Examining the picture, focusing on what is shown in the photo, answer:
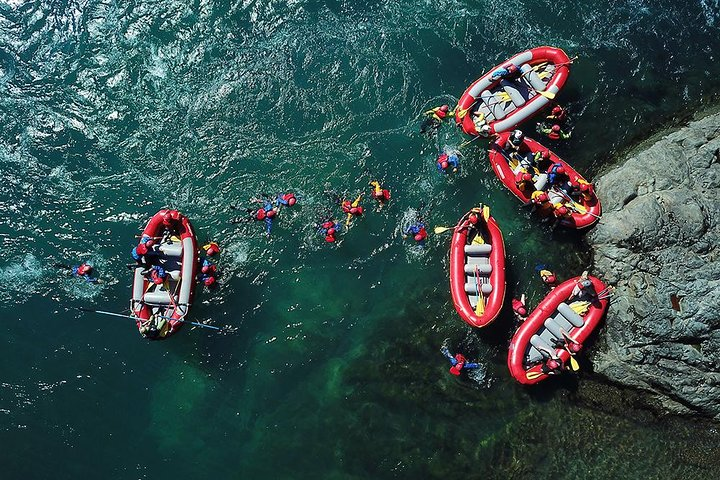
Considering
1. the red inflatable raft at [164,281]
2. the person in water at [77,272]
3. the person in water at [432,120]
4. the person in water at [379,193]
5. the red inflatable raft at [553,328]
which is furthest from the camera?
the person in water at [432,120]

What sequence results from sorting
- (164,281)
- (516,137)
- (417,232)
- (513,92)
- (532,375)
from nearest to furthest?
(164,281) → (532,375) → (516,137) → (417,232) → (513,92)

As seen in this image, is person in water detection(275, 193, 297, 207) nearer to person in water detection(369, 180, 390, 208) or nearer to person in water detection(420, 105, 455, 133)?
person in water detection(369, 180, 390, 208)

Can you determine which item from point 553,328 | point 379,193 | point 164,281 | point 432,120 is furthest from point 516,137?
point 164,281

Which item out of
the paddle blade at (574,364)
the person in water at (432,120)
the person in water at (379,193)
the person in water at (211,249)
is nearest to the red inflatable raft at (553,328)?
the paddle blade at (574,364)

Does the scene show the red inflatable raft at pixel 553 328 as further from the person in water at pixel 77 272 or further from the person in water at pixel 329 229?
the person in water at pixel 77 272

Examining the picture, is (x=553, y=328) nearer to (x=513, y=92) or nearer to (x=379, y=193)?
(x=379, y=193)

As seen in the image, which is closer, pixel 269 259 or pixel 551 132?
pixel 269 259
